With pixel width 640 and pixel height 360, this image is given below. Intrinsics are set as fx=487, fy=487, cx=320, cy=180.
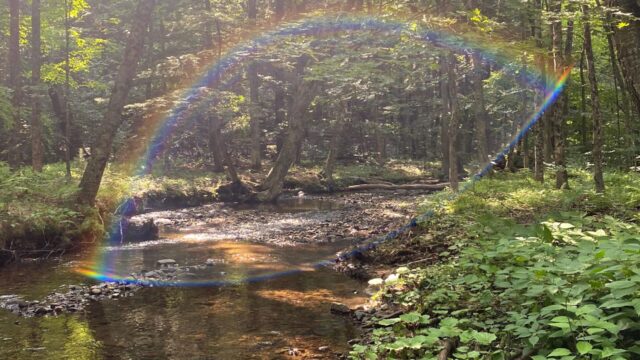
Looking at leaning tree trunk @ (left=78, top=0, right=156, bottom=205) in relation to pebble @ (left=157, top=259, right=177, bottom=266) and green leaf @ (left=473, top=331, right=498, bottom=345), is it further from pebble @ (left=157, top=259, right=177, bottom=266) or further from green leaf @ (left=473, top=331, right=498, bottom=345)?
green leaf @ (left=473, top=331, right=498, bottom=345)

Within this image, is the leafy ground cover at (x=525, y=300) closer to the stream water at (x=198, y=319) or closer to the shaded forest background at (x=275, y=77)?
the stream water at (x=198, y=319)

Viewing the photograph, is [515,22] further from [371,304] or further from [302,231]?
[371,304]

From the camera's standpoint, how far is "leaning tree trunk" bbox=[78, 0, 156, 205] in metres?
14.6

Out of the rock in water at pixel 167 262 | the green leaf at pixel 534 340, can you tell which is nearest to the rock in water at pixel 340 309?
the green leaf at pixel 534 340

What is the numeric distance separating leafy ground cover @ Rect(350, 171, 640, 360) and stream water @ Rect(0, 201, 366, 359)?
3.56ft

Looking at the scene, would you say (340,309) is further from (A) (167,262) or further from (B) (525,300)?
(A) (167,262)

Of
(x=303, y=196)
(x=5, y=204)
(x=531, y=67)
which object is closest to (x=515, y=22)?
(x=531, y=67)

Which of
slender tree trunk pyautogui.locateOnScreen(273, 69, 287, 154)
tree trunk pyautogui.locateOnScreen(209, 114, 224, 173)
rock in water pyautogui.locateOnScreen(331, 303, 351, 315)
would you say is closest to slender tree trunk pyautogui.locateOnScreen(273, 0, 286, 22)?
tree trunk pyautogui.locateOnScreen(209, 114, 224, 173)

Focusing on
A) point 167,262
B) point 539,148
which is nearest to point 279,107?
point 539,148

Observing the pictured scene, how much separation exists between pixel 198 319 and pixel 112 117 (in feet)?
30.2

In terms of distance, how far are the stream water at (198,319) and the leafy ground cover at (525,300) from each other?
1.08 m

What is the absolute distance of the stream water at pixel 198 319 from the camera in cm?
664

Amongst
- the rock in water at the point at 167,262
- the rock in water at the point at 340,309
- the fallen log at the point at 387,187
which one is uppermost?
the fallen log at the point at 387,187

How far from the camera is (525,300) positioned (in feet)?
17.2
